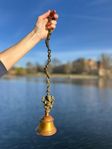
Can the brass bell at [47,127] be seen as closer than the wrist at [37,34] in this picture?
No

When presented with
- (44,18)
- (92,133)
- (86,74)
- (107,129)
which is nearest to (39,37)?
(44,18)

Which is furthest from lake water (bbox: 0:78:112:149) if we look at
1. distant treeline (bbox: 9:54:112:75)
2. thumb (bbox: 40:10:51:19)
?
distant treeline (bbox: 9:54:112:75)

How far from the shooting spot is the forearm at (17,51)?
165 cm

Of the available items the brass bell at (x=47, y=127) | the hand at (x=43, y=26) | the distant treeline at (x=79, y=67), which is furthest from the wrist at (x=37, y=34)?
the distant treeline at (x=79, y=67)

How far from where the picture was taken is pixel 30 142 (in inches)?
593

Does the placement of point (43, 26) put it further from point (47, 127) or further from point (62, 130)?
point (62, 130)

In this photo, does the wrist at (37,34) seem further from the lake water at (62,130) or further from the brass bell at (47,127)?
the lake water at (62,130)

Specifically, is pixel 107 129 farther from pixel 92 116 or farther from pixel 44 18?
pixel 44 18

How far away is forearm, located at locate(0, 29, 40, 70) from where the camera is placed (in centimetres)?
165

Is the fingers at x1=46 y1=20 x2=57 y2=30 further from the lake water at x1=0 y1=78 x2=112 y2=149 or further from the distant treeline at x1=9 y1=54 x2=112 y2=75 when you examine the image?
the distant treeline at x1=9 y1=54 x2=112 y2=75

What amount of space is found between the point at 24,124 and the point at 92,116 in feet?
18.7

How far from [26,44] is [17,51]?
7 centimetres

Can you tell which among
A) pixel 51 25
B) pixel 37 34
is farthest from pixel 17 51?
pixel 51 25

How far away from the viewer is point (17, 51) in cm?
167
